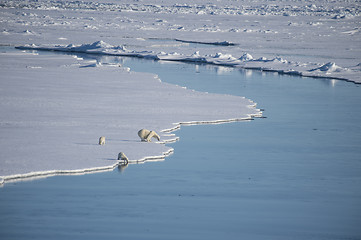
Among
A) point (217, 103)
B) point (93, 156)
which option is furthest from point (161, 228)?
point (217, 103)

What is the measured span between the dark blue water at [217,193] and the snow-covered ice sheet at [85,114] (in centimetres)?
47

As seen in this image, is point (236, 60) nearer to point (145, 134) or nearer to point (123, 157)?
point (145, 134)

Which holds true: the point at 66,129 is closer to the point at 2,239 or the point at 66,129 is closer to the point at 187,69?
the point at 2,239

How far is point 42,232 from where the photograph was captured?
6.51 m

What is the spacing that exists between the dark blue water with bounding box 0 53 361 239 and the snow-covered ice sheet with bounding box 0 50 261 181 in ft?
1.54

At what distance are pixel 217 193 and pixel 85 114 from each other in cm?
550

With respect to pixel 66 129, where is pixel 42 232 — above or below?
below

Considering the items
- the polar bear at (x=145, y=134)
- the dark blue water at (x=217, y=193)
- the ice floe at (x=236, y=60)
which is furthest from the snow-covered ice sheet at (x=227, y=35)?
the polar bear at (x=145, y=134)

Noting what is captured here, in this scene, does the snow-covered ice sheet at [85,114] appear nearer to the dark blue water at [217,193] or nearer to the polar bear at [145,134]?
the polar bear at [145,134]

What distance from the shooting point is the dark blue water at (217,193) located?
22.1 ft

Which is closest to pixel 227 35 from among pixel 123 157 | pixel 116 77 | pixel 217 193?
pixel 116 77

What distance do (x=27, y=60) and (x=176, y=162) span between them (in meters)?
15.4

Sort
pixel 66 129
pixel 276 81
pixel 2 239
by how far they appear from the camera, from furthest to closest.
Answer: pixel 276 81
pixel 66 129
pixel 2 239

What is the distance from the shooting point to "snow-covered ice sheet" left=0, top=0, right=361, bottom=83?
26406 millimetres
